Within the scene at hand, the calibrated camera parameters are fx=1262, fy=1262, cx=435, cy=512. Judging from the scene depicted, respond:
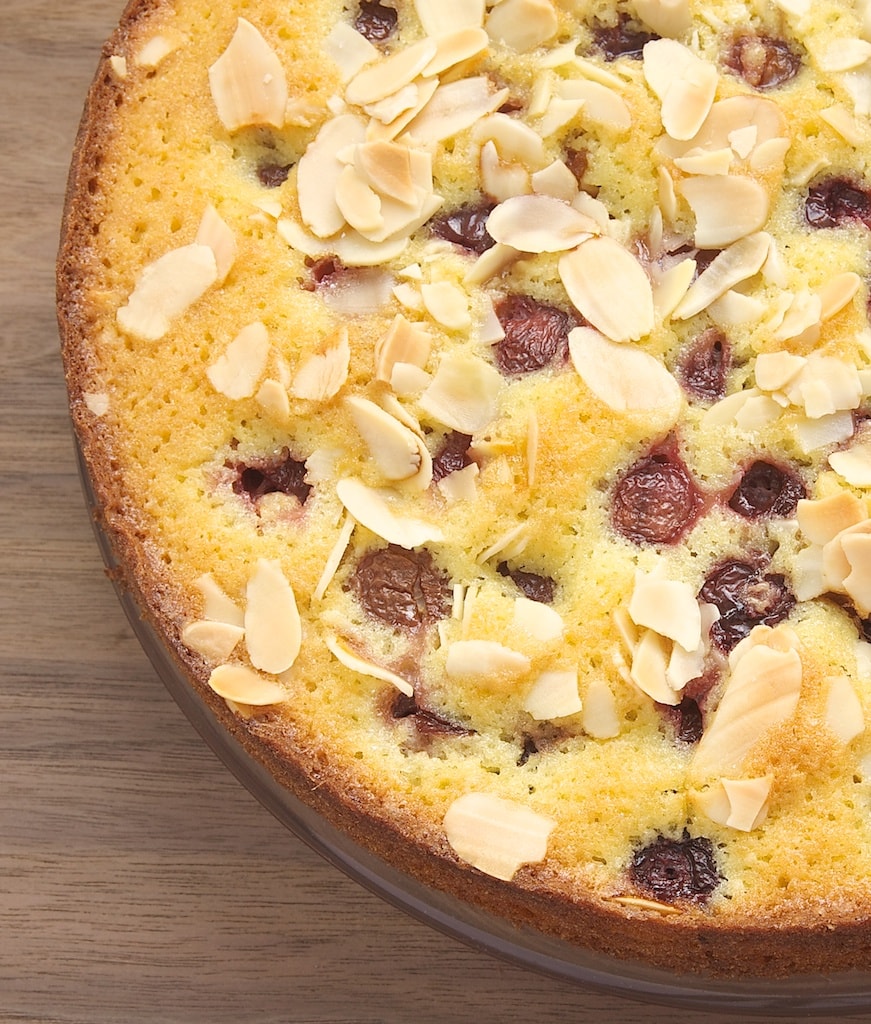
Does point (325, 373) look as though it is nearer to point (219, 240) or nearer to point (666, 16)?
point (219, 240)

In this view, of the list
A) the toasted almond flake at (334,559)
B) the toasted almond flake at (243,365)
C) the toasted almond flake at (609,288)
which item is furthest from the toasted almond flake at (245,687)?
the toasted almond flake at (609,288)

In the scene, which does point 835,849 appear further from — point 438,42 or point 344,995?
point 438,42

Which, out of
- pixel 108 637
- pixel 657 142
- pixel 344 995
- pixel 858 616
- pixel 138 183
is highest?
pixel 657 142

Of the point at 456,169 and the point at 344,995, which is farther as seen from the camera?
the point at 344,995

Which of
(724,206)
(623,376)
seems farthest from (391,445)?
(724,206)

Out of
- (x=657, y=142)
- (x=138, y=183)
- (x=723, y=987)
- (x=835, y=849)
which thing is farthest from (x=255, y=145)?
(x=723, y=987)

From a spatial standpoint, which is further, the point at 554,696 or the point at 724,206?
the point at 724,206
